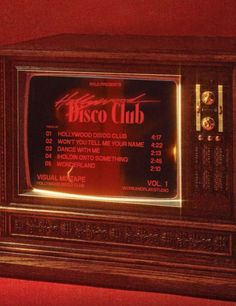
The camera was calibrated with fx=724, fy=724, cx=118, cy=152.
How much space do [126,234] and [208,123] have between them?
0.28 metres

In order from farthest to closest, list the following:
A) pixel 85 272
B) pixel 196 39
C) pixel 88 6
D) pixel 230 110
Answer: pixel 88 6
pixel 196 39
pixel 85 272
pixel 230 110

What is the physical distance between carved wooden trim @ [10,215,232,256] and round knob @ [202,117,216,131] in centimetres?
20

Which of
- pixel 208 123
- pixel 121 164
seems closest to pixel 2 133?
pixel 121 164

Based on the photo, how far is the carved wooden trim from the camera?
1410 mm

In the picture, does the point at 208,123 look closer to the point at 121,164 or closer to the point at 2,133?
the point at 121,164

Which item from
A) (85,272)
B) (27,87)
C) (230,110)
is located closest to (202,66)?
(230,110)

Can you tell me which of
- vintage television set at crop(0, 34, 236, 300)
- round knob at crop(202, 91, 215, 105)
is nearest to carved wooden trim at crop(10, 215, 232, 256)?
vintage television set at crop(0, 34, 236, 300)

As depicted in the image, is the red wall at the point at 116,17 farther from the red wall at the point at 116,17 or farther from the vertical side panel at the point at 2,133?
the vertical side panel at the point at 2,133

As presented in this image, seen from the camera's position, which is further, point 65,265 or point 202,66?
point 65,265

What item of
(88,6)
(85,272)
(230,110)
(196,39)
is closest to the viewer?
(230,110)

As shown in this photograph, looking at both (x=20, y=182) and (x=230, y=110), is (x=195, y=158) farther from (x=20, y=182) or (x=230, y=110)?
(x=20, y=182)

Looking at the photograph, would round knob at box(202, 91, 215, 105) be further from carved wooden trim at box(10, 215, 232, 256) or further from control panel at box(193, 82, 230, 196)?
carved wooden trim at box(10, 215, 232, 256)

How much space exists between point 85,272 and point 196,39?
575 mm

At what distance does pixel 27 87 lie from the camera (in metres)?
1.46
